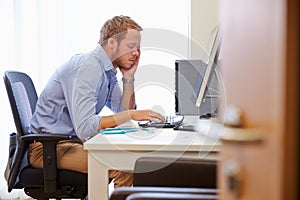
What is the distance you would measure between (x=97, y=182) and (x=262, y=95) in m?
1.19

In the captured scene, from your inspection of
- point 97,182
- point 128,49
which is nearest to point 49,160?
point 97,182

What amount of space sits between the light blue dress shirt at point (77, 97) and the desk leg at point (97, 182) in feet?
1.41

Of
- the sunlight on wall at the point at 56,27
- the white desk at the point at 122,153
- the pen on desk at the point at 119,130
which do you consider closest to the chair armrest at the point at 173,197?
the white desk at the point at 122,153

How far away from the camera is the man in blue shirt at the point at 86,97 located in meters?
2.06

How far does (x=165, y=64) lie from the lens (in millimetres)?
3258

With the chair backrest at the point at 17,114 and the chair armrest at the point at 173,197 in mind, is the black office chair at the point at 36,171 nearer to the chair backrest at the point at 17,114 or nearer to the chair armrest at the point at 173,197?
the chair backrest at the point at 17,114

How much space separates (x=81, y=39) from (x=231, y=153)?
2754 millimetres

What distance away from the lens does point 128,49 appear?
2330 mm

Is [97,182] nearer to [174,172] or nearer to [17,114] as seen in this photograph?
[174,172]

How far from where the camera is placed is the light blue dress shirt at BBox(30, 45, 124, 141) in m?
2.06

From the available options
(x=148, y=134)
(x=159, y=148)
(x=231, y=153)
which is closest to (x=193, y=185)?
(x=159, y=148)

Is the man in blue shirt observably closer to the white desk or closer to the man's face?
the man's face

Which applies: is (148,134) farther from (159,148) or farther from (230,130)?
(230,130)

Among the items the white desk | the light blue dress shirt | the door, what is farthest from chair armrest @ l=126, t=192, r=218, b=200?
the light blue dress shirt
